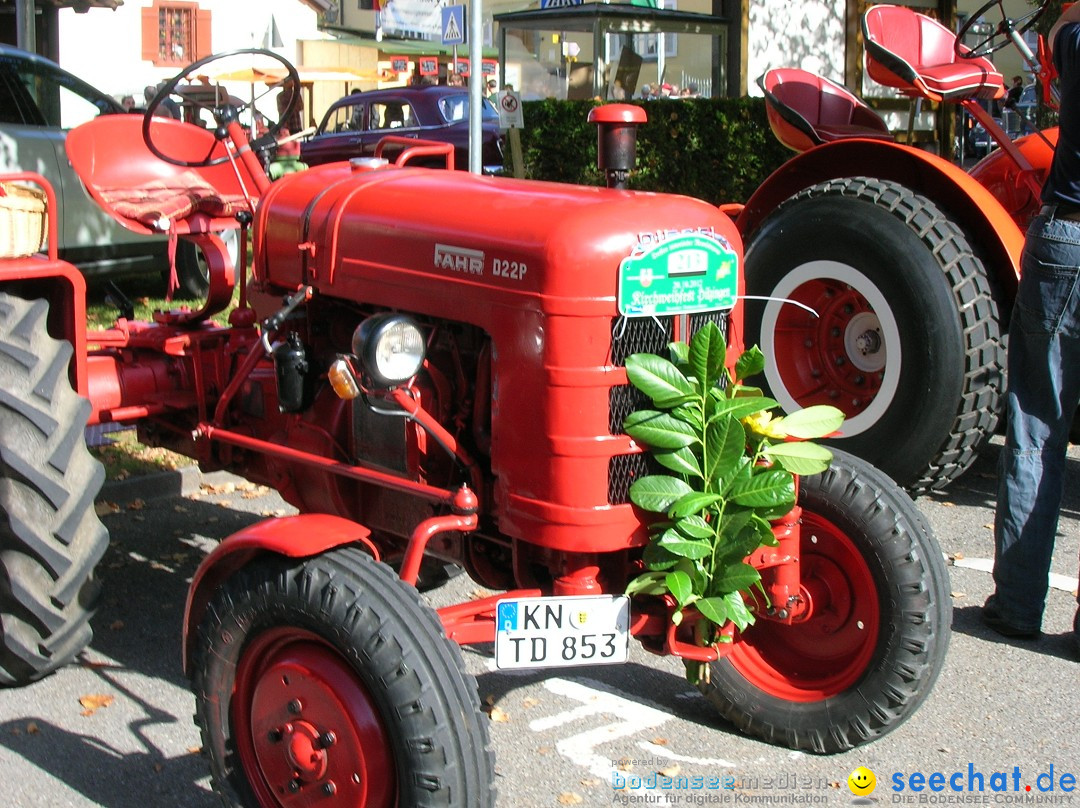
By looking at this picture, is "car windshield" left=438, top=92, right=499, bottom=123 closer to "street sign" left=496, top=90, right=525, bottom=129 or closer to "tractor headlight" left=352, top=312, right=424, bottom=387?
"street sign" left=496, top=90, right=525, bottom=129

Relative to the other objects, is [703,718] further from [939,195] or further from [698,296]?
[939,195]

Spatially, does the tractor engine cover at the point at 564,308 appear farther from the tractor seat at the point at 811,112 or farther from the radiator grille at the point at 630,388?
the tractor seat at the point at 811,112

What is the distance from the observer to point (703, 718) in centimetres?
352

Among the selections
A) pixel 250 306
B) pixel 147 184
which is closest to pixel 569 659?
pixel 250 306

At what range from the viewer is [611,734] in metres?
3.42

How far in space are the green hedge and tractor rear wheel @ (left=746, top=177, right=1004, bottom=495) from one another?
585 cm

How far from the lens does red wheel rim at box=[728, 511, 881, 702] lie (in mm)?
3201

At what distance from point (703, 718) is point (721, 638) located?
690mm

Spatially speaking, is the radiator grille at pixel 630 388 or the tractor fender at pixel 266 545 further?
the radiator grille at pixel 630 388

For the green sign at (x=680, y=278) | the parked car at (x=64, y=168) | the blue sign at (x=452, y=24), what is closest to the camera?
the green sign at (x=680, y=278)

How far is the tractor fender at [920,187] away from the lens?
15.4ft

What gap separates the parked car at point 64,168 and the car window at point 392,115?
7734mm

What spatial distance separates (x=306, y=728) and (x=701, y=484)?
1.03 m

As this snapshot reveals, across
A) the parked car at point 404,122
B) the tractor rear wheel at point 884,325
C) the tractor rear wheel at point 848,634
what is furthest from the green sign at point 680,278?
the parked car at point 404,122
